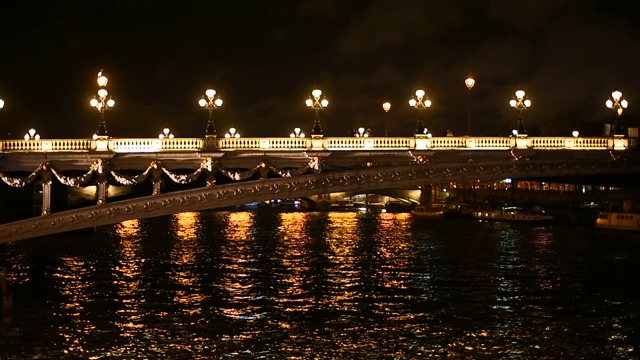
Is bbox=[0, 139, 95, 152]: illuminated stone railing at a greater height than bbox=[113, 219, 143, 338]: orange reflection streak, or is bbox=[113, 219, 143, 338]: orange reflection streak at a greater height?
bbox=[0, 139, 95, 152]: illuminated stone railing

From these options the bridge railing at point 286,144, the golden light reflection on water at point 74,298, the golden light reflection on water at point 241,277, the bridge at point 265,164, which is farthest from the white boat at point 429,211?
the golden light reflection on water at point 74,298

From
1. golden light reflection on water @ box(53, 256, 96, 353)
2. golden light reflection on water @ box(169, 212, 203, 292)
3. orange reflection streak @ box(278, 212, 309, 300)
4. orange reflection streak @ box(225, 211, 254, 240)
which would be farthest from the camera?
orange reflection streak @ box(225, 211, 254, 240)

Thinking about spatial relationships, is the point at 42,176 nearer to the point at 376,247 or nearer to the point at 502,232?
the point at 376,247

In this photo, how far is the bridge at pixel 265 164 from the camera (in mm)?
42125

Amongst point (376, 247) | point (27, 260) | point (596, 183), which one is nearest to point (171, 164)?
point (27, 260)

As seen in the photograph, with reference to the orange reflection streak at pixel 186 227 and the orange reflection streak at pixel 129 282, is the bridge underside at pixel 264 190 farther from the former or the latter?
the orange reflection streak at pixel 186 227

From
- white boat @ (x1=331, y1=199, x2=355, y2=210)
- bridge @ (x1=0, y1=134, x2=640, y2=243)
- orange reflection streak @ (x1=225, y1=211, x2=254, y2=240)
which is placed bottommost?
orange reflection streak @ (x1=225, y1=211, x2=254, y2=240)

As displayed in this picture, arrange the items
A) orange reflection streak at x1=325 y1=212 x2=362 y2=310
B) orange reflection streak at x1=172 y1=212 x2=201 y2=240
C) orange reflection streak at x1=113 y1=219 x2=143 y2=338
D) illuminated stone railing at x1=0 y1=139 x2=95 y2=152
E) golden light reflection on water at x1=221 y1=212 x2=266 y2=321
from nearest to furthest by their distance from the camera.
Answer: orange reflection streak at x1=113 y1=219 x2=143 y2=338
golden light reflection on water at x1=221 y1=212 x2=266 y2=321
orange reflection streak at x1=325 y1=212 x2=362 y2=310
illuminated stone railing at x1=0 y1=139 x2=95 y2=152
orange reflection streak at x1=172 y1=212 x2=201 y2=240

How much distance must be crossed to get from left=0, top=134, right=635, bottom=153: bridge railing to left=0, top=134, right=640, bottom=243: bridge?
1.8 inches

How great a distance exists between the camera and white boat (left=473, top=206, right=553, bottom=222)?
87.8 metres

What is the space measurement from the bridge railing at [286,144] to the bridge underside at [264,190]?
4.85 m

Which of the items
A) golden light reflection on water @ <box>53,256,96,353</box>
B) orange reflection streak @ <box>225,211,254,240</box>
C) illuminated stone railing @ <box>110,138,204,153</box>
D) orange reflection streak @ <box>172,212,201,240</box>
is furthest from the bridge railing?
orange reflection streak @ <box>172,212,201,240</box>

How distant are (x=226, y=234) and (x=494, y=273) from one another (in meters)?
30.8

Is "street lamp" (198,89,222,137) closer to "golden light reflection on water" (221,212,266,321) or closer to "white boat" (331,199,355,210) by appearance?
"golden light reflection on water" (221,212,266,321)
